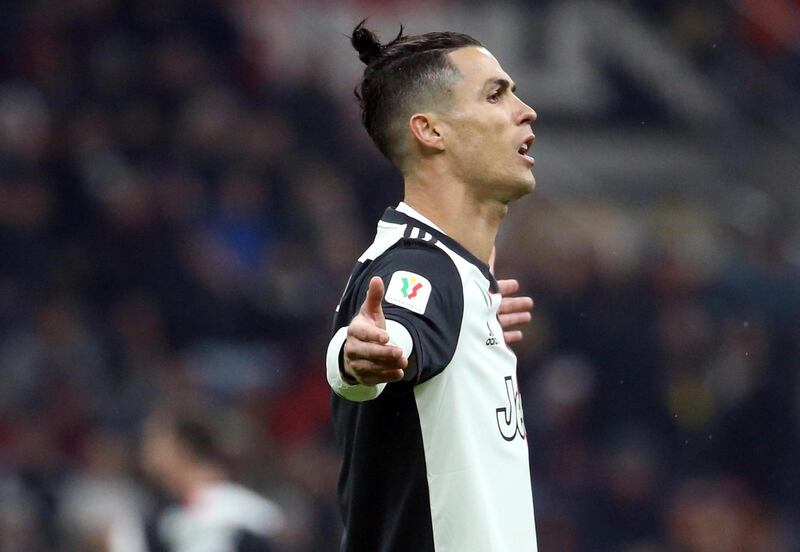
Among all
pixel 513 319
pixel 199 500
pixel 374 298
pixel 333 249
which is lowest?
pixel 374 298

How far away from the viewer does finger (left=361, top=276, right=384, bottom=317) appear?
8.66ft

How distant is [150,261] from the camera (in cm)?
995

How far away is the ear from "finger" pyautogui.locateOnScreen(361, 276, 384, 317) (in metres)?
0.80

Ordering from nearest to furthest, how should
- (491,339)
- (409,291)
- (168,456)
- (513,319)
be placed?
(409,291) < (491,339) < (513,319) < (168,456)

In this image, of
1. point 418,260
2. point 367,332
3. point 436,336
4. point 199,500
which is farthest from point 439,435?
A: point 199,500

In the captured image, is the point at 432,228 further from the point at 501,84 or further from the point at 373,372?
the point at 373,372

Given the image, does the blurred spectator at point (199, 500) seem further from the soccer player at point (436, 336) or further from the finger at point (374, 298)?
the finger at point (374, 298)

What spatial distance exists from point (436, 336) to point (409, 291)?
0.36 ft

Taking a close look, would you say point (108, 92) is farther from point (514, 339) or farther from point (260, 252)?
point (514, 339)

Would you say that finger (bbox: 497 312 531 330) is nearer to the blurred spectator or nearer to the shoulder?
the shoulder

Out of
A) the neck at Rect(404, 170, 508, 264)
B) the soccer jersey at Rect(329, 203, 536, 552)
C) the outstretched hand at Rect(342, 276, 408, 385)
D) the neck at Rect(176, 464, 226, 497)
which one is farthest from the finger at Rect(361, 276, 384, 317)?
the neck at Rect(176, 464, 226, 497)

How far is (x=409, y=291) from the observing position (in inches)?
113

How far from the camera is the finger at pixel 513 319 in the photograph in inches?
146

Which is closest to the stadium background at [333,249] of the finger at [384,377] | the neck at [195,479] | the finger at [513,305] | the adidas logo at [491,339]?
the neck at [195,479]
